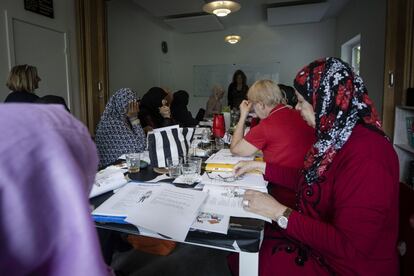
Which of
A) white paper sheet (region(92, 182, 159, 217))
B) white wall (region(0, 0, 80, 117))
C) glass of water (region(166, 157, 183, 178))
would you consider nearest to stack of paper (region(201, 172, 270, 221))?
glass of water (region(166, 157, 183, 178))

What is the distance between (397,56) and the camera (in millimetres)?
3066

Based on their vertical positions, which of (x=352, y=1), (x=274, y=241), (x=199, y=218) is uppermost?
(x=352, y=1)

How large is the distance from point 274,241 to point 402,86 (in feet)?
9.18

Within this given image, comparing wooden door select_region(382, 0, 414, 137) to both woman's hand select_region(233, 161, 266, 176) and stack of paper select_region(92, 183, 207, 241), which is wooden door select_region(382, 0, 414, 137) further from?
stack of paper select_region(92, 183, 207, 241)

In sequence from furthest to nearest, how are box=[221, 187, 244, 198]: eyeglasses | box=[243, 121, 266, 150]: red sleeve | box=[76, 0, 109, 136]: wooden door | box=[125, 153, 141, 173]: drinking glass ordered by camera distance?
box=[76, 0, 109, 136]: wooden door → box=[243, 121, 266, 150]: red sleeve → box=[125, 153, 141, 173]: drinking glass → box=[221, 187, 244, 198]: eyeglasses

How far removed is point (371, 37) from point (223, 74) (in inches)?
138

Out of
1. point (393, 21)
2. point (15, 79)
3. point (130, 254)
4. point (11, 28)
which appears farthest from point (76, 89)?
point (393, 21)

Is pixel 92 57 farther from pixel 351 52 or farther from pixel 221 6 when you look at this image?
pixel 351 52

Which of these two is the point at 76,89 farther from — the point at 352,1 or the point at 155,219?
the point at 352,1

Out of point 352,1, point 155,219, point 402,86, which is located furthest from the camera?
point 352,1

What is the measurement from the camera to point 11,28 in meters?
2.75

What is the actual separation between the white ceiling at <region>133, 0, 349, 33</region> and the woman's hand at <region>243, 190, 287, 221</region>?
14.1ft

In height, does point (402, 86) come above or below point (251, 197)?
above

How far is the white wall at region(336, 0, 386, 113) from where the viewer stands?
151 inches
